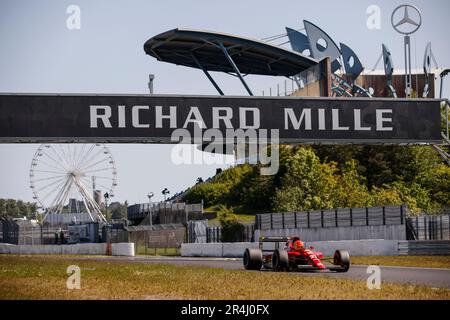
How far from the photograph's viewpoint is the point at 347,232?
1639 inches

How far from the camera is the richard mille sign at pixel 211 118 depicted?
25.4 meters

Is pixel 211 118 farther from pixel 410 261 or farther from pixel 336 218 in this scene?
pixel 336 218

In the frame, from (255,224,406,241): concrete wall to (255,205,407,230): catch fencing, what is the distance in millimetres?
233

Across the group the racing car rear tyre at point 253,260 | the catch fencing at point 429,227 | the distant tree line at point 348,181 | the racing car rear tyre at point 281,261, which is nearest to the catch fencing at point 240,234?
the catch fencing at point 429,227

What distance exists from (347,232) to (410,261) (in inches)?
452

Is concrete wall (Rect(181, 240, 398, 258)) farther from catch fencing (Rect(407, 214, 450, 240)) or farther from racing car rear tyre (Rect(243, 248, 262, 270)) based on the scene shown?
racing car rear tyre (Rect(243, 248, 262, 270))

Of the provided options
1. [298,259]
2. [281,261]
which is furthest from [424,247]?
[281,261]

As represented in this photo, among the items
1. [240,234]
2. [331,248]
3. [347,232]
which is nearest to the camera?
[331,248]

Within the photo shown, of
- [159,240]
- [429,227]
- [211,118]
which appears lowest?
[159,240]

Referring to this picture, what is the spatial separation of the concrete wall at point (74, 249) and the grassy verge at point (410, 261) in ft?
84.1

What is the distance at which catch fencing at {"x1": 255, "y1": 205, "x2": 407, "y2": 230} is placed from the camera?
127 feet

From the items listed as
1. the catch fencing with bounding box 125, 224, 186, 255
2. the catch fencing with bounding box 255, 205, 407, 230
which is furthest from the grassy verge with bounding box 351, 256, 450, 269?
the catch fencing with bounding box 125, 224, 186, 255
